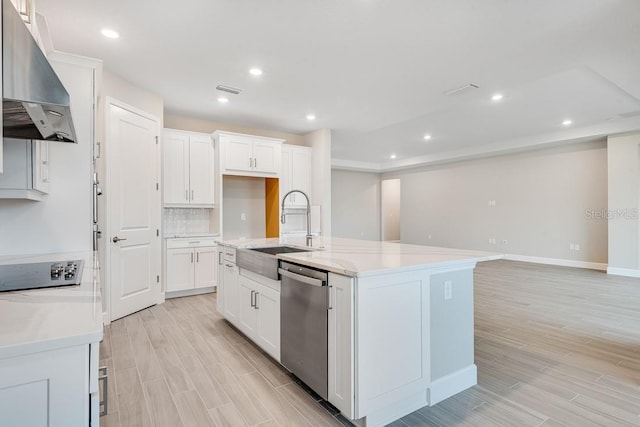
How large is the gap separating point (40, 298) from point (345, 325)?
1.31 metres

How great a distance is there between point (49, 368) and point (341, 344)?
1.28 meters

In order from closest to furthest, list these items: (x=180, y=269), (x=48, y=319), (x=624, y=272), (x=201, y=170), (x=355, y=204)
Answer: (x=48, y=319) < (x=180, y=269) < (x=201, y=170) < (x=624, y=272) < (x=355, y=204)

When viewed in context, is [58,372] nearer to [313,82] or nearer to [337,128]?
[313,82]

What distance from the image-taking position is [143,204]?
387 centimetres

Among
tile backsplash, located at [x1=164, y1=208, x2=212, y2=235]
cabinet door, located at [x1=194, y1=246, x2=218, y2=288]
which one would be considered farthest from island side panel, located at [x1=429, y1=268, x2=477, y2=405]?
tile backsplash, located at [x1=164, y1=208, x2=212, y2=235]

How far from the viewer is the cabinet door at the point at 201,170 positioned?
4.81 metres

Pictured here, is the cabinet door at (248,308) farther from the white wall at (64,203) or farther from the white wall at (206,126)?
the white wall at (206,126)

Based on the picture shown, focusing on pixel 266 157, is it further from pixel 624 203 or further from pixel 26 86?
pixel 624 203

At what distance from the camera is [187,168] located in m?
4.78

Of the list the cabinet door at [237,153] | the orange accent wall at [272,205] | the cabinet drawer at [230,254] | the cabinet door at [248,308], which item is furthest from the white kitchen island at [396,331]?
Result: the orange accent wall at [272,205]

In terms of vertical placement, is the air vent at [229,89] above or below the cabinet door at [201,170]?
above

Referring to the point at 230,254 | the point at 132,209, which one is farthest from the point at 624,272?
the point at 132,209

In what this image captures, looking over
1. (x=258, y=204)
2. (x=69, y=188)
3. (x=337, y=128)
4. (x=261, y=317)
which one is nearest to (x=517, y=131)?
(x=337, y=128)

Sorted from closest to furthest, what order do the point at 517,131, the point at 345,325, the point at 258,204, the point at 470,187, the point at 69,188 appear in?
the point at 345,325, the point at 69,188, the point at 258,204, the point at 517,131, the point at 470,187
